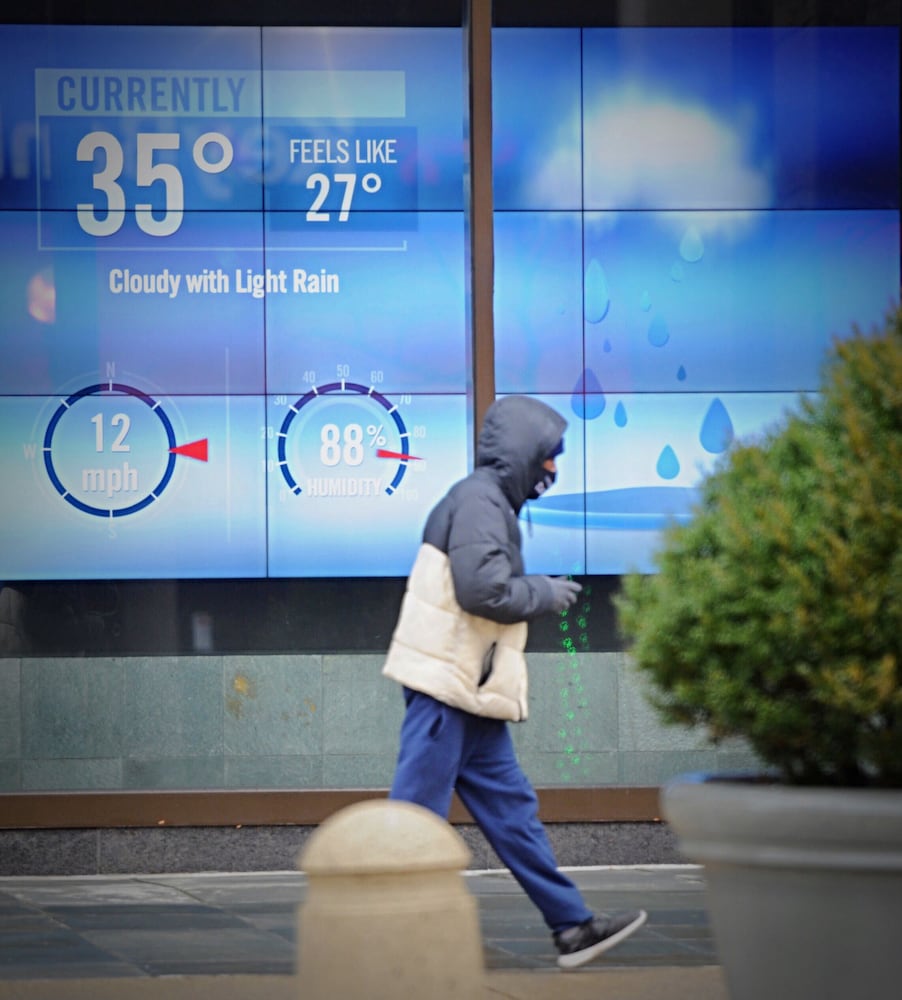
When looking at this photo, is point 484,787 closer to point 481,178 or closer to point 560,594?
point 560,594

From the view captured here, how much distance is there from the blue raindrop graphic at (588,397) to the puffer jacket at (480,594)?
8.46ft

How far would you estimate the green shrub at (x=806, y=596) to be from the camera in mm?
3910

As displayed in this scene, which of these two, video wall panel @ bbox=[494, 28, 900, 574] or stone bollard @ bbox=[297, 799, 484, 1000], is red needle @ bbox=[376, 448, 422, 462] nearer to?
video wall panel @ bbox=[494, 28, 900, 574]

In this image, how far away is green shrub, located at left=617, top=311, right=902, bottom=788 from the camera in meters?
3.91

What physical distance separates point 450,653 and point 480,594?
9.9 inches

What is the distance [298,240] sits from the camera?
8.91m

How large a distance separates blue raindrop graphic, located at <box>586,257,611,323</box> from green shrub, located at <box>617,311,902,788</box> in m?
4.59

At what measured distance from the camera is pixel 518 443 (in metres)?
6.32

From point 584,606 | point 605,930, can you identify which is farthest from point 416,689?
point 584,606

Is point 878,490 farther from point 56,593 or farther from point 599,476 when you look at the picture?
point 56,593

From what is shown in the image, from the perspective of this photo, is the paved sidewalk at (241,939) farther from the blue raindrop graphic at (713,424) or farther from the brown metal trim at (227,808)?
the blue raindrop graphic at (713,424)

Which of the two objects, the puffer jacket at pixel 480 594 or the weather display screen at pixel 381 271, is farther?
the weather display screen at pixel 381 271

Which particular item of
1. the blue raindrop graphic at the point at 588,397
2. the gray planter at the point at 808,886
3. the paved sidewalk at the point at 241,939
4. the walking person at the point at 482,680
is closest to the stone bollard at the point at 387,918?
the paved sidewalk at the point at 241,939

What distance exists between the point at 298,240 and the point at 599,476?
77.9 inches
